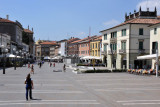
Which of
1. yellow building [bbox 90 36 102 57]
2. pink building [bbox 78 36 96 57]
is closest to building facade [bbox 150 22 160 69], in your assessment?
yellow building [bbox 90 36 102 57]

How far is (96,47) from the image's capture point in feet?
271

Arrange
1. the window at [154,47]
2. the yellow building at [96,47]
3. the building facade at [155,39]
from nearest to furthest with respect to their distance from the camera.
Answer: the building facade at [155,39]
the window at [154,47]
the yellow building at [96,47]

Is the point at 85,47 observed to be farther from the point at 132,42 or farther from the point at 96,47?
the point at 132,42

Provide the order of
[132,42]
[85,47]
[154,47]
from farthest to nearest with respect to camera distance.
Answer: [85,47], [132,42], [154,47]

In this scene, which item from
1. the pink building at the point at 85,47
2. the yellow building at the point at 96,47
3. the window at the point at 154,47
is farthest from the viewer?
the pink building at the point at 85,47

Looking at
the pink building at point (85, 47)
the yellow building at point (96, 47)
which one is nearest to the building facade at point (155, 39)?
the yellow building at point (96, 47)

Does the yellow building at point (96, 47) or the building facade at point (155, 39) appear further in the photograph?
the yellow building at point (96, 47)

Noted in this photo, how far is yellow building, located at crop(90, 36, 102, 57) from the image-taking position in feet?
262

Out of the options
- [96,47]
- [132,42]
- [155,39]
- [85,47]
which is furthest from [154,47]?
[85,47]

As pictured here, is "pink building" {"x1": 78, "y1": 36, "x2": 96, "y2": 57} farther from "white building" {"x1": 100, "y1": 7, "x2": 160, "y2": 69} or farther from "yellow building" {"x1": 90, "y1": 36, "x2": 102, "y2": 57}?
"white building" {"x1": 100, "y1": 7, "x2": 160, "y2": 69}

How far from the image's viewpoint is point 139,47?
49.3 meters

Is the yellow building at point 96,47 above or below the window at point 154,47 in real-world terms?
above

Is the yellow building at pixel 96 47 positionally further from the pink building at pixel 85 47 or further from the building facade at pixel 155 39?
the building facade at pixel 155 39

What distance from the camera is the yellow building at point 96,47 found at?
262 feet
